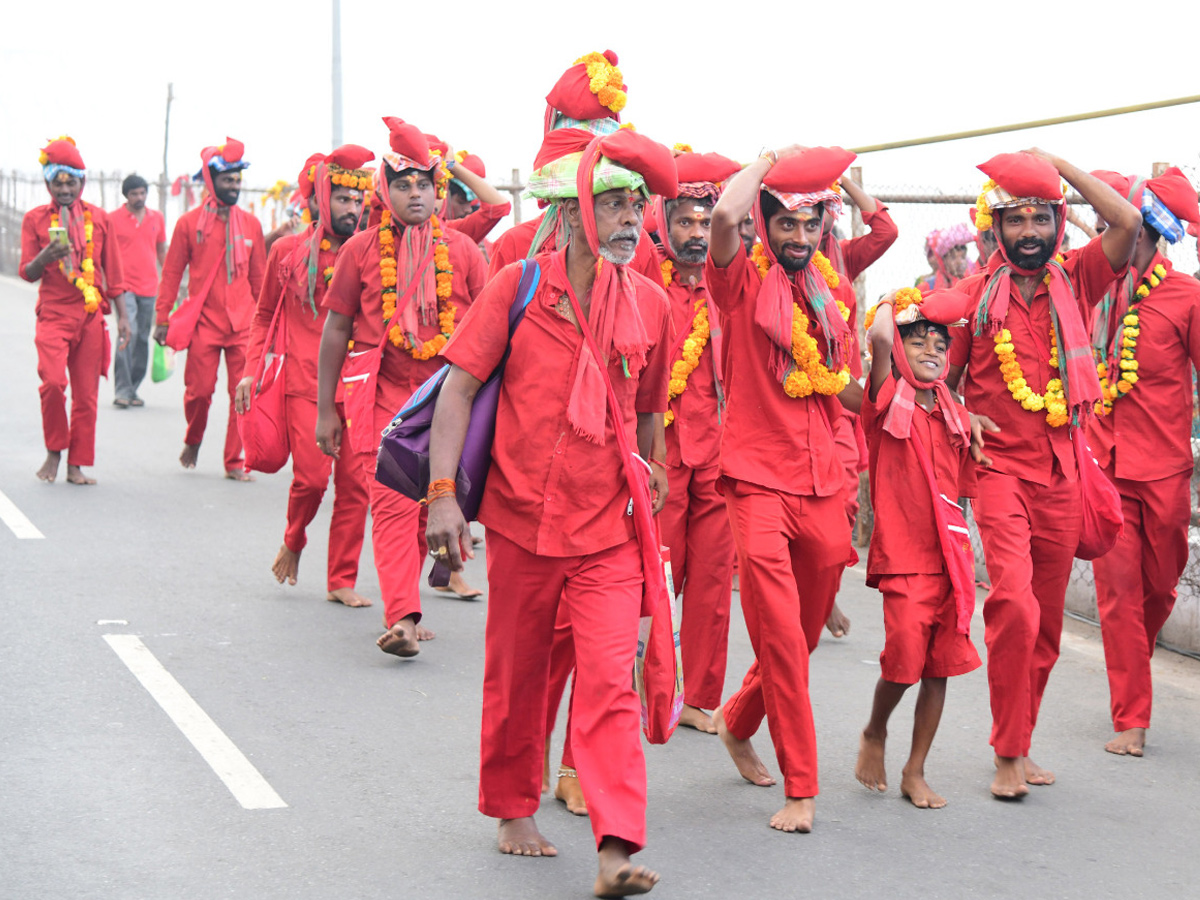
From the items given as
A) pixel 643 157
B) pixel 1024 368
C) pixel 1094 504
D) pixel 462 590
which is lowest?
pixel 462 590

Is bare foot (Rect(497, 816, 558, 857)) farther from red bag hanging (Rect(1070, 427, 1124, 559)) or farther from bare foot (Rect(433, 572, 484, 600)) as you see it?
bare foot (Rect(433, 572, 484, 600))

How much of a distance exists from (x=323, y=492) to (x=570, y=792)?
3.73m

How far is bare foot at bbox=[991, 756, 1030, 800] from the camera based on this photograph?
593cm

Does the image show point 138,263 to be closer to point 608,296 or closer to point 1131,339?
point 1131,339

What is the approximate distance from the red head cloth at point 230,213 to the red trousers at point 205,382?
51cm

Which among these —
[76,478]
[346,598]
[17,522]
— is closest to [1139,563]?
[346,598]

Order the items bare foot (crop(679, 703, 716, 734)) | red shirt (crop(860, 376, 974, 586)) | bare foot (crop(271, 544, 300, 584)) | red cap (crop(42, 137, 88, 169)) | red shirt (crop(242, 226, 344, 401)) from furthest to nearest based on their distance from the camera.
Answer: red cap (crop(42, 137, 88, 169)), red shirt (crop(242, 226, 344, 401)), bare foot (crop(271, 544, 300, 584)), bare foot (crop(679, 703, 716, 734)), red shirt (crop(860, 376, 974, 586))

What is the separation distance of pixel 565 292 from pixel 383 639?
2887 millimetres

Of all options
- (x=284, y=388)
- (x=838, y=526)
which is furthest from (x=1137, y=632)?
(x=284, y=388)

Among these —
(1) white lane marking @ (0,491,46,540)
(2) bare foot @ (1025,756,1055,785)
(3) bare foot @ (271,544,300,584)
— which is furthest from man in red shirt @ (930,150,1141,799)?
(1) white lane marking @ (0,491,46,540)

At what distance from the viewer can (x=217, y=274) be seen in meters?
13.3

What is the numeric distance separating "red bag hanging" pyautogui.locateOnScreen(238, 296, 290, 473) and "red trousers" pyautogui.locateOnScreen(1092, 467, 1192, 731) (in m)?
4.55

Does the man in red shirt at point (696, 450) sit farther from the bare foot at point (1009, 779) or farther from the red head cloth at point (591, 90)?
the bare foot at point (1009, 779)

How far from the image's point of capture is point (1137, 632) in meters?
6.90
